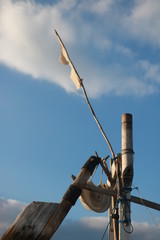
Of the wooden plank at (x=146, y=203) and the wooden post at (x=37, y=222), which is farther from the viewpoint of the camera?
the wooden plank at (x=146, y=203)

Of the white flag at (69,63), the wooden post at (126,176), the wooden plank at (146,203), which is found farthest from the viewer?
the white flag at (69,63)

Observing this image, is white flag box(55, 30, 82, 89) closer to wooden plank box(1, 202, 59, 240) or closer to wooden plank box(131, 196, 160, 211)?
wooden plank box(131, 196, 160, 211)

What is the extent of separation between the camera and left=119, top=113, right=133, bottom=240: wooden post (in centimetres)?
1079

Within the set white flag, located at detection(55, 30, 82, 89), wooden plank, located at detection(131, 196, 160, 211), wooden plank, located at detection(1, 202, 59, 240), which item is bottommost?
wooden plank, located at detection(1, 202, 59, 240)

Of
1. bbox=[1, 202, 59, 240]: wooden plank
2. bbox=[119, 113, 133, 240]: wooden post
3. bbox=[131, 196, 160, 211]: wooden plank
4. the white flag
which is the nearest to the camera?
bbox=[1, 202, 59, 240]: wooden plank

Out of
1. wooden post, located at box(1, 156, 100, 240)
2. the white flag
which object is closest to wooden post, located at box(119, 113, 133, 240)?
the white flag

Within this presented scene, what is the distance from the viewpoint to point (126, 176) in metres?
11.6

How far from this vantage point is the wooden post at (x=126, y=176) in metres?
10.8

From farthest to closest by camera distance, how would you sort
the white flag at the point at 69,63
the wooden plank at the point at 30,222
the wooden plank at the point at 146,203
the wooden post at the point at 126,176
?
the white flag at the point at 69,63 → the wooden plank at the point at 146,203 → the wooden post at the point at 126,176 → the wooden plank at the point at 30,222

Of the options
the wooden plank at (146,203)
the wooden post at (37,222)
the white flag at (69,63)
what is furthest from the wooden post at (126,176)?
the wooden post at (37,222)

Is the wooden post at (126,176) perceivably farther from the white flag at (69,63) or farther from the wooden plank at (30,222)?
the wooden plank at (30,222)

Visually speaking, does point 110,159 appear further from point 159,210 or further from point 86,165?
point 86,165

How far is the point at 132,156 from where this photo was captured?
11.7m

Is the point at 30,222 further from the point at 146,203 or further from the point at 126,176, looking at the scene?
the point at 146,203
